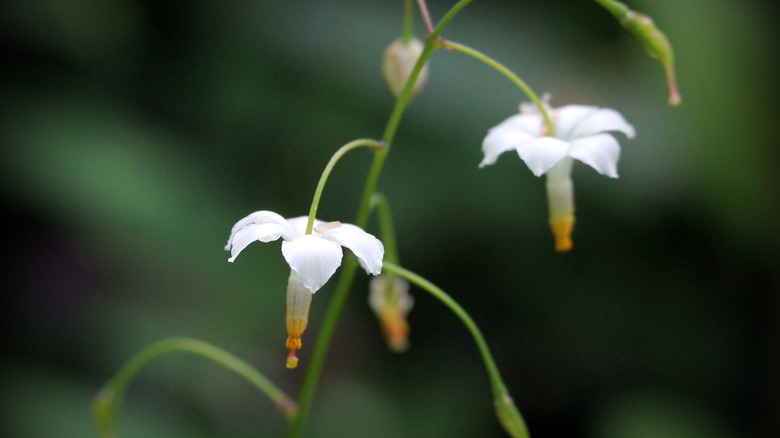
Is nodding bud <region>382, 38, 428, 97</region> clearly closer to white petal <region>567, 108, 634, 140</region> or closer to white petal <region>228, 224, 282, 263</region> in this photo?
white petal <region>567, 108, 634, 140</region>

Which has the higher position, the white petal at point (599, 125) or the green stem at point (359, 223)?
the white petal at point (599, 125)

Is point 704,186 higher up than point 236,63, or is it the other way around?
point 236,63

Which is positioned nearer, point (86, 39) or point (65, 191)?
point (65, 191)

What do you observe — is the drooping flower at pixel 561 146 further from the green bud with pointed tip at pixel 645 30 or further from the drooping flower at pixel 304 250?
the drooping flower at pixel 304 250

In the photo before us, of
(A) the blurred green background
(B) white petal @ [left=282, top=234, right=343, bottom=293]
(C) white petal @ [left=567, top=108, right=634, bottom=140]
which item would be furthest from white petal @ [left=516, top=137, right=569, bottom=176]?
(A) the blurred green background

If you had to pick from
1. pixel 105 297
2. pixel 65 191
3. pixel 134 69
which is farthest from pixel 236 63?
pixel 105 297

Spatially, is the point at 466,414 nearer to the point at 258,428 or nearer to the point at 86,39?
the point at 258,428

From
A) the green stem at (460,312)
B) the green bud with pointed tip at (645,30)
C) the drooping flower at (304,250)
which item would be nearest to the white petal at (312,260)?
the drooping flower at (304,250)
